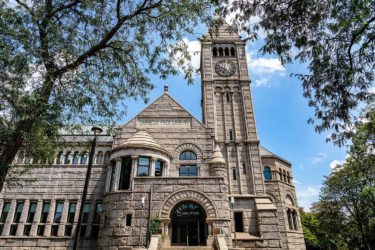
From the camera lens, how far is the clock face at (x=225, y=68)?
31.1 metres

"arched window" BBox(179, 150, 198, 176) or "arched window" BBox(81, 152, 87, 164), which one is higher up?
"arched window" BBox(81, 152, 87, 164)

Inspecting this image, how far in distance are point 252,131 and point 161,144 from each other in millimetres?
9449

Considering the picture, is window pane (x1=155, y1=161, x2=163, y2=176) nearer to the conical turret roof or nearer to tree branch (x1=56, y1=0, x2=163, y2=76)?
the conical turret roof

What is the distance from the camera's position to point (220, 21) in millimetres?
11148

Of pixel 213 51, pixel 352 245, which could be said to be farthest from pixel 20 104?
pixel 352 245

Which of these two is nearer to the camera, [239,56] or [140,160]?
[140,160]

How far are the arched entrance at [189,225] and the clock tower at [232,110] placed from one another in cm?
569

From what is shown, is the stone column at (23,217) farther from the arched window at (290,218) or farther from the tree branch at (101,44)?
the arched window at (290,218)

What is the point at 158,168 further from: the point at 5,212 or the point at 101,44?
the point at 5,212

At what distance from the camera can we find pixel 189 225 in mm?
19703

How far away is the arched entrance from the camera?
19391 millimetres

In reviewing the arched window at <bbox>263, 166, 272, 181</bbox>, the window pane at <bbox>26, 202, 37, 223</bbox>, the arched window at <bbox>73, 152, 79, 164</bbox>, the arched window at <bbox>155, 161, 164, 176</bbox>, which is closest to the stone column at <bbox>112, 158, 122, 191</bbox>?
the arched window at <bbox>155, 161, 164, 176</bbox>

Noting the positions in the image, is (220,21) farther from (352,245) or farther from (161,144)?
(352,245)

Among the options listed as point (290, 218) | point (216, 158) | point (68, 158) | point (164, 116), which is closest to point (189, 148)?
point (216, 158)
